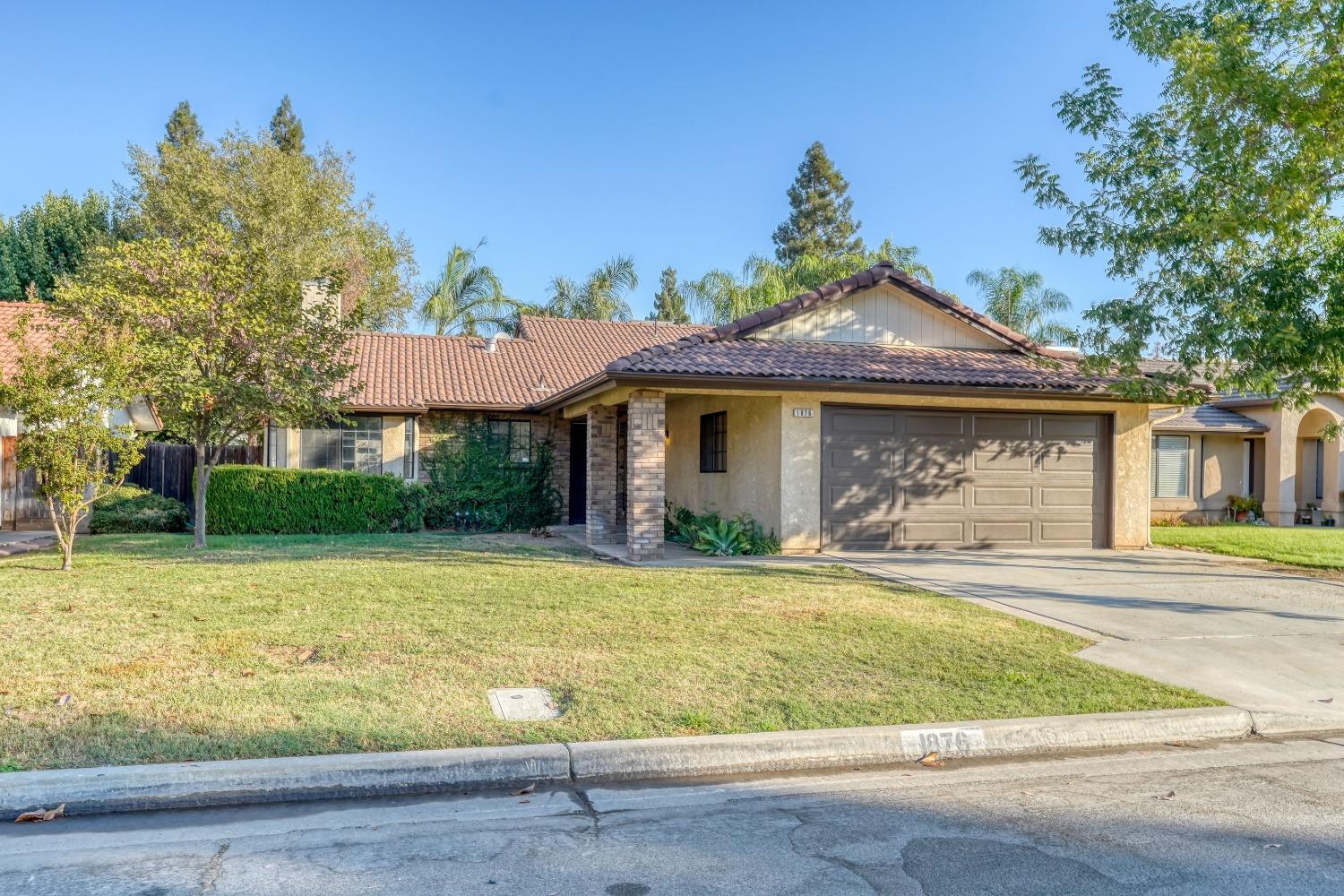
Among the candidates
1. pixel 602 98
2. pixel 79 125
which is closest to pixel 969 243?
pixel 602 98

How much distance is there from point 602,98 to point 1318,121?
48.1 ft

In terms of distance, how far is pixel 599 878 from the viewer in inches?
144

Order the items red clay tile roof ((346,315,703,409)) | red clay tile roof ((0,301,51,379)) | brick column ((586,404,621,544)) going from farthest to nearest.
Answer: red clay tile roof ((346,315,703,409)), red clay tile roof ((0,301,51,379)), brick column ((586,404,621,544))

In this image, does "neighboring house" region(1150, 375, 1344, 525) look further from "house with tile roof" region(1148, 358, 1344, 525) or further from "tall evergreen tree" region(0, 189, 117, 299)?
"tall evergreen tree" region(0, 189, 117, 299)

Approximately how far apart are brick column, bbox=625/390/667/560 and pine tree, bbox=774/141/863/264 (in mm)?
33942

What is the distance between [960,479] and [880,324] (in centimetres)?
284

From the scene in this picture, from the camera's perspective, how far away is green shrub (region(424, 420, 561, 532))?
19.9 metres

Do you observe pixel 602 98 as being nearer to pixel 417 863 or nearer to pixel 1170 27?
pixel 1170 27

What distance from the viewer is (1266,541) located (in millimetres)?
17125

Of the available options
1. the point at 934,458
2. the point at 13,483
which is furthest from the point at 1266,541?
the point at 13,483

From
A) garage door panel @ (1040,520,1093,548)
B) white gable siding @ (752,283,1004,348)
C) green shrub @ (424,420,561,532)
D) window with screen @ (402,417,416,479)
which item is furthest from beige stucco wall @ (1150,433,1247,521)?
window with screen @ (402,417,416,479)

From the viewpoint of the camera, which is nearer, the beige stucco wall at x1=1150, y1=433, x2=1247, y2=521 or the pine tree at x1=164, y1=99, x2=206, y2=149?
the beige stucco wall at x1=1150, y1=433, x2=1247, y2=521

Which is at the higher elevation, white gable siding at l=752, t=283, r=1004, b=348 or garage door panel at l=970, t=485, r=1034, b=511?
white gable siding at l=752, t=283, r=1004, b=348

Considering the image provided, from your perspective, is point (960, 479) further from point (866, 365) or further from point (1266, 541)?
point (1266, 541)
